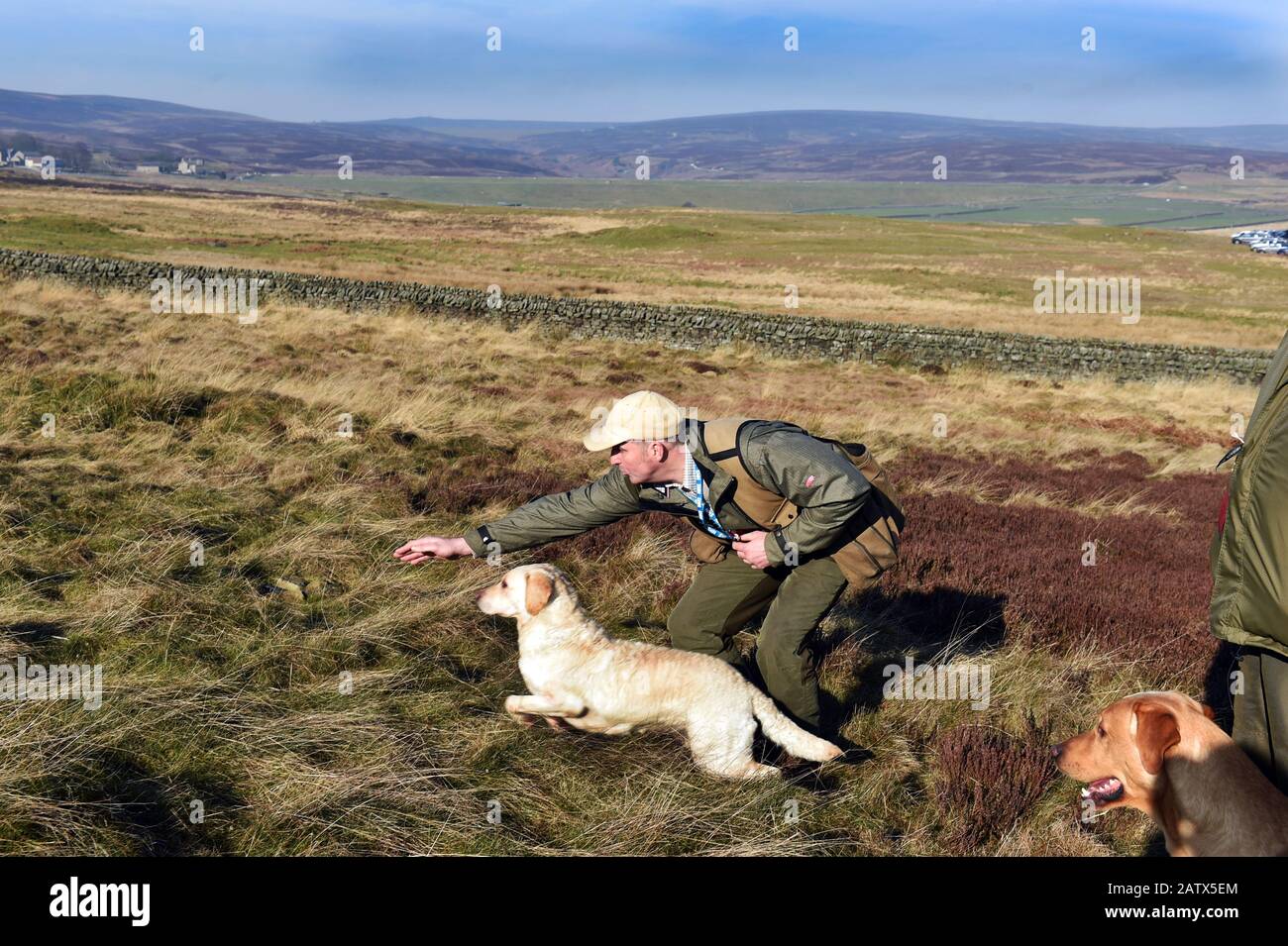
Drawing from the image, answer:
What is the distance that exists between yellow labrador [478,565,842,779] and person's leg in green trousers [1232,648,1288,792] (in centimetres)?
157

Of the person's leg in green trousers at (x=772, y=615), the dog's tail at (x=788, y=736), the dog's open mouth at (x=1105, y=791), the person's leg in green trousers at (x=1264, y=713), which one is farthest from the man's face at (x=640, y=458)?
the person's leg in green trousers at (x=1264, y=713)

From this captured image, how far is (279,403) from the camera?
10.7m

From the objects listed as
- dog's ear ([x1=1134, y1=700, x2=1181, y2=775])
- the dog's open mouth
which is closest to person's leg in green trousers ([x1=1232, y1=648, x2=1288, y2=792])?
dog's ear ([x1=1134, y1=700, x2=1181, y2=775])

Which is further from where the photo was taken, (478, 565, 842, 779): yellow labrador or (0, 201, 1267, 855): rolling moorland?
(478, 565, 842, 779): yellow labrador

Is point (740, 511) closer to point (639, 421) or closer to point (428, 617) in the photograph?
point (639, 421)

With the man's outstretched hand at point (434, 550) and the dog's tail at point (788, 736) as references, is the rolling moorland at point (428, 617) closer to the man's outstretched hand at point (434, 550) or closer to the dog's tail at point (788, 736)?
the dog's tail at point (788, 736)

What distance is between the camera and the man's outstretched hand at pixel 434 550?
474 centimetres

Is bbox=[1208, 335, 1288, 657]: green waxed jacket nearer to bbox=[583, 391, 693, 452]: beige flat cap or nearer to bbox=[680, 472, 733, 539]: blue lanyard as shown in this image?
bbox=[680, 472, 733, 539]: blue lanyard

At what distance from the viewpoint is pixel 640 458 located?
4.22 m

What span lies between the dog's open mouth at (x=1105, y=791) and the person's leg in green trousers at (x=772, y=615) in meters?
1.27

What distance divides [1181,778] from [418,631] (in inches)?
145

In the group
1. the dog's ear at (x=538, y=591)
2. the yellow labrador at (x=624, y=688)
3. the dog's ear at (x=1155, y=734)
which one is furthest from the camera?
the dog's ear at (x=538, y=591)

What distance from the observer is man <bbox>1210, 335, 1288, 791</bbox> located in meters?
3.22

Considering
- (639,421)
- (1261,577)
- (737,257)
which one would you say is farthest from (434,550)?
(737,257)
